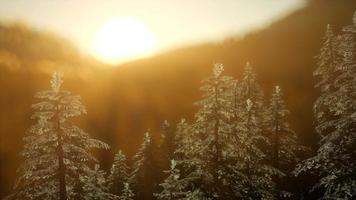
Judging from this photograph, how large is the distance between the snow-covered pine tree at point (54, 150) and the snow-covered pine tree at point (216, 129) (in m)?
4.83

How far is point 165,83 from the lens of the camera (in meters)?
162

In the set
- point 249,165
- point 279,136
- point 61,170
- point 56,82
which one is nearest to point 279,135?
point 279,136

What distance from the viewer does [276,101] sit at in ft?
126

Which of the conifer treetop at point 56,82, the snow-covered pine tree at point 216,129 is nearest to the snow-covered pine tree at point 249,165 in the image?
the snow-covered pine tree at point 216,129

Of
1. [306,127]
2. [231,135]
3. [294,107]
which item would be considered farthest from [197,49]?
[231,135]

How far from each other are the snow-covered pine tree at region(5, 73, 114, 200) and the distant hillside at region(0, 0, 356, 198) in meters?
72.2

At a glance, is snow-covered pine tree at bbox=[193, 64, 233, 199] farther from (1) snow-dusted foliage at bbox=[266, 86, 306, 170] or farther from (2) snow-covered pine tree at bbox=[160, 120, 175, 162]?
(2) snow-covered pine tree at bbox=[160, 120, 175, 162]

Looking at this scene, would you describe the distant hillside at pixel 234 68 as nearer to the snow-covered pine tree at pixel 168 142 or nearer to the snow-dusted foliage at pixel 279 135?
the snow-covered pine tree at pixel 168 142

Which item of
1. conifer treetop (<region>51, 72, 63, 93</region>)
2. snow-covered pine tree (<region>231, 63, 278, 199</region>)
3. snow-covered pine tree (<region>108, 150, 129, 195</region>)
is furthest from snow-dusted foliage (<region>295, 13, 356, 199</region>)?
snow-covered pine tree (<region>108, 150, 129, 195</region>)

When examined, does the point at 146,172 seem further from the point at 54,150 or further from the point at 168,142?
the point at 54,150

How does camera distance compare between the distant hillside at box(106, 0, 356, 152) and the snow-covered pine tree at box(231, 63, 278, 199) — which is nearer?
the snow-covered pine tree at box(231, 63, 278, 199)

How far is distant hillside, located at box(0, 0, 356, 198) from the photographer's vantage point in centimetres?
12519

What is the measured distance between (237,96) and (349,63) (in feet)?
87.5

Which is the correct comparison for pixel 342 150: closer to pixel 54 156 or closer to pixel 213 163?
pixel 213 163
